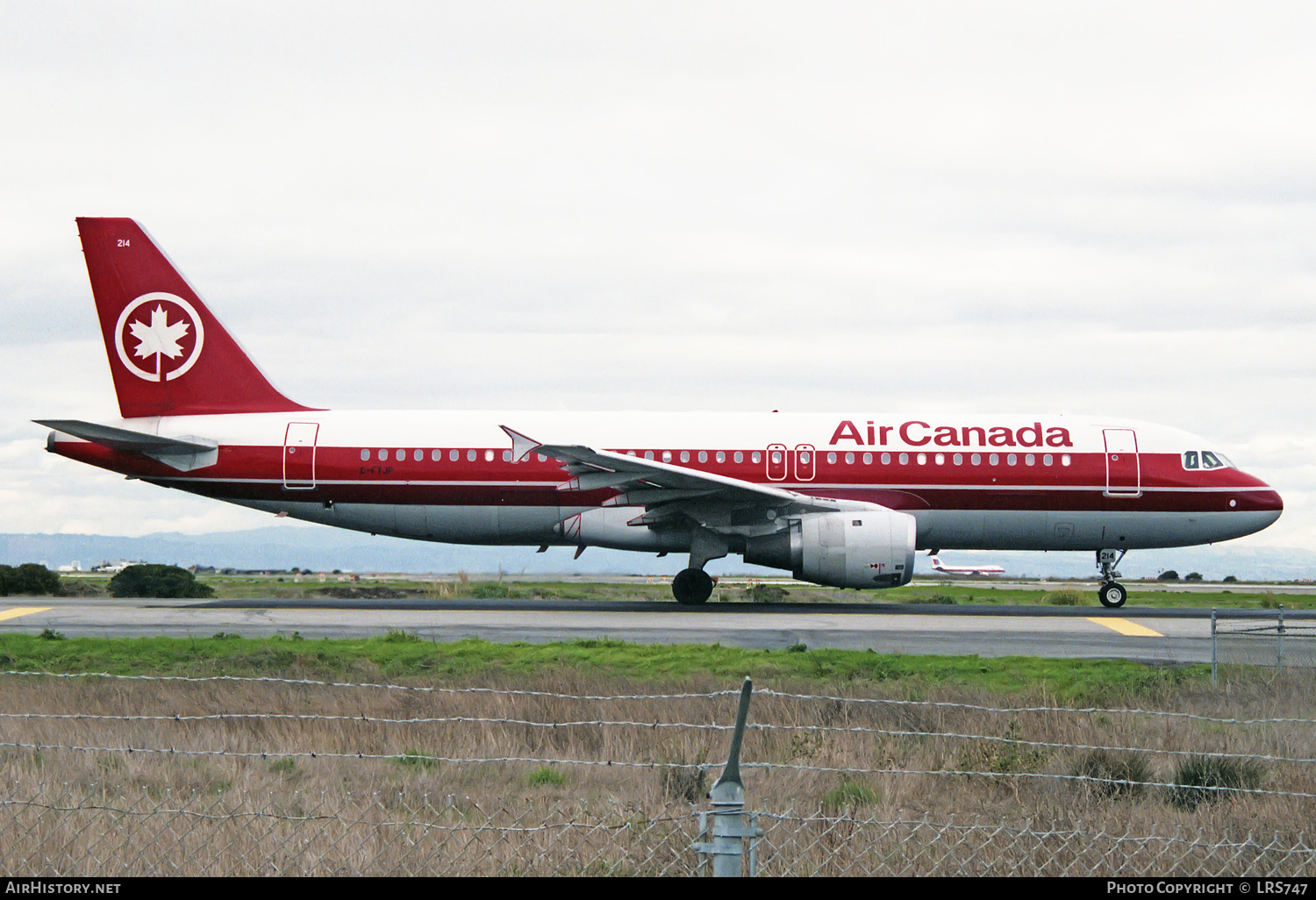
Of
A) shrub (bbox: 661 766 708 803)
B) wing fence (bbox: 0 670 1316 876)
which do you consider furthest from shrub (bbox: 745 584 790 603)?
shrub (bbox: 661 766 708 803)

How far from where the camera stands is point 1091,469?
26.8 meters

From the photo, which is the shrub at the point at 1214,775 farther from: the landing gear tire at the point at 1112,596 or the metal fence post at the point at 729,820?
the landing gear tire at the point at 1112,596

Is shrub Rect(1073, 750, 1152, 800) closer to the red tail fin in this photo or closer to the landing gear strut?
the landing gear strut

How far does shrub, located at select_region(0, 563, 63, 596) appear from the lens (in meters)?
Result: 33.9

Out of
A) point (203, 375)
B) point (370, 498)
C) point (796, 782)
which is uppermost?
point (203, 375)

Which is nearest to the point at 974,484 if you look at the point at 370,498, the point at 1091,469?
the point at 1091,469

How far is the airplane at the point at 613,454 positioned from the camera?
25953mm

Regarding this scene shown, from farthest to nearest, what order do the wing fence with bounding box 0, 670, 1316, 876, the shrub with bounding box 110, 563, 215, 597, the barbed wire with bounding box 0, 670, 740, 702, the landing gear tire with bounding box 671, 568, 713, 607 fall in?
1. the shrub with bounding box 110, 563, 215, 597
2. the landing gear tire with bounding box 671, 568, 713, 607
3. the barbed wire with bounding box 0, 670, 740, 702
4. the wing fence with bounding box 0, 670, 1316, 876

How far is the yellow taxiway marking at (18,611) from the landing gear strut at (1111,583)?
73.8 feet

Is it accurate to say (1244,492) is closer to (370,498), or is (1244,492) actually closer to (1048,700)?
(1048,700)

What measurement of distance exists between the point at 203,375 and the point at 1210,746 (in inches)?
882

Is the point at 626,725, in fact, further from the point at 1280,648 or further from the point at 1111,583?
the point at 1111,583

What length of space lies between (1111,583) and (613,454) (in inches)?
473

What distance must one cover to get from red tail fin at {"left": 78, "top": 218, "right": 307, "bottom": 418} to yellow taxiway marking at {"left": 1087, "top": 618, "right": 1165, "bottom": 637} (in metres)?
17.4
